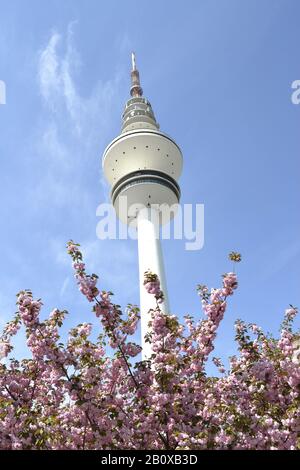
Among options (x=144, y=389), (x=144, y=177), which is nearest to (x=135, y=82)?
(x=144, y=177)

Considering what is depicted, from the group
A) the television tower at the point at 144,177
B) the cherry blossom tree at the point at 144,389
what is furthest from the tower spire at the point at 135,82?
the cherry blossom tree at the point at 144,389

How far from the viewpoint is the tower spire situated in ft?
234

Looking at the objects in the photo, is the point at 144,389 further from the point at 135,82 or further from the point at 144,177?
the point at 135,82

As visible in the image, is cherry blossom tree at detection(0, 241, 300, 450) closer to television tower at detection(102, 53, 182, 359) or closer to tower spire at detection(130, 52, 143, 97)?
television tower at detection(102, 53, 182, 359)

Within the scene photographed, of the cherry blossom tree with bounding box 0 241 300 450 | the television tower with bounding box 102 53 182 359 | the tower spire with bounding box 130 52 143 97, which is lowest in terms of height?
the cherry blossom tree with bounding box 0 241 300 450

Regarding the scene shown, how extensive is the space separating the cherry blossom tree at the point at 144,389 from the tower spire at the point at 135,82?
64063 mm

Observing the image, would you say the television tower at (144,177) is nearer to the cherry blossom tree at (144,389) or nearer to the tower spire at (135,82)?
the tower spire at (135,82)

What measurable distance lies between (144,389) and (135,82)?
68619mm

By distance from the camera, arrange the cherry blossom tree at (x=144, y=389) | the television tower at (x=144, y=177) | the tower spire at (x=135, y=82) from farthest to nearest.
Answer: the tower spire at (x=135, y=82), the television tower at (x=144, y=177), the cherry blossom tree at (x=144, y=389)

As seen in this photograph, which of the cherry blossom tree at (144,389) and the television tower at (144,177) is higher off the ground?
the television tower at (144,177)

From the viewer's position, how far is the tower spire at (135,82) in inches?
2805

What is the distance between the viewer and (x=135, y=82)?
237 feet

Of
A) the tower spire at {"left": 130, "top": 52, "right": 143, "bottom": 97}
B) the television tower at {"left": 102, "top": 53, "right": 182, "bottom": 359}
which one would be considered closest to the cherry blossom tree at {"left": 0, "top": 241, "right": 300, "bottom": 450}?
the television tower at {"left": 102, "top": 53, "right": 182, "bottom": 359}

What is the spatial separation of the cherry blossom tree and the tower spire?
64063 millimetres
